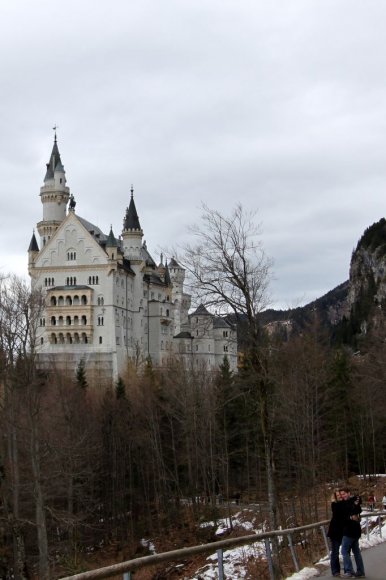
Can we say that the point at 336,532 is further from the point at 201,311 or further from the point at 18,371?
the point at 18,371

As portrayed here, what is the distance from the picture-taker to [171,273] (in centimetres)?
13675

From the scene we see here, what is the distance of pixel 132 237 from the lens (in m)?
119

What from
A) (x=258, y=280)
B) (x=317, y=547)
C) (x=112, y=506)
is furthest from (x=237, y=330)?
(x=112, y=506)

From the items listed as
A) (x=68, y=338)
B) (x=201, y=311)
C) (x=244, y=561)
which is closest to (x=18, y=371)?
(x=201, y=311)

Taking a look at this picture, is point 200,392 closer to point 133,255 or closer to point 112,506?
point 112,506

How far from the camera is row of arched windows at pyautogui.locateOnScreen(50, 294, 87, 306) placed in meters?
108

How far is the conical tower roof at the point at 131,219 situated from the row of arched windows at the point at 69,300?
52.4 feet

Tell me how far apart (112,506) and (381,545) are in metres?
38.6

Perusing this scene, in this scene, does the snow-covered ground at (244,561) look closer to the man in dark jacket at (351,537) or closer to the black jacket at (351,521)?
the man in dark jacket at (351,537)

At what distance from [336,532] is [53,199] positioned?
4312 inches

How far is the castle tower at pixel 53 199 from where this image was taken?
11750 cm

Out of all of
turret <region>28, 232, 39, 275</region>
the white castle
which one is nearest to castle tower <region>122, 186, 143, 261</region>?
the white castle

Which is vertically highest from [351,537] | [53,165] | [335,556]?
[53,165]

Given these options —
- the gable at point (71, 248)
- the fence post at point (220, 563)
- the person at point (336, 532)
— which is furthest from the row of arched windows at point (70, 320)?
the fence post at point (220, 563)
